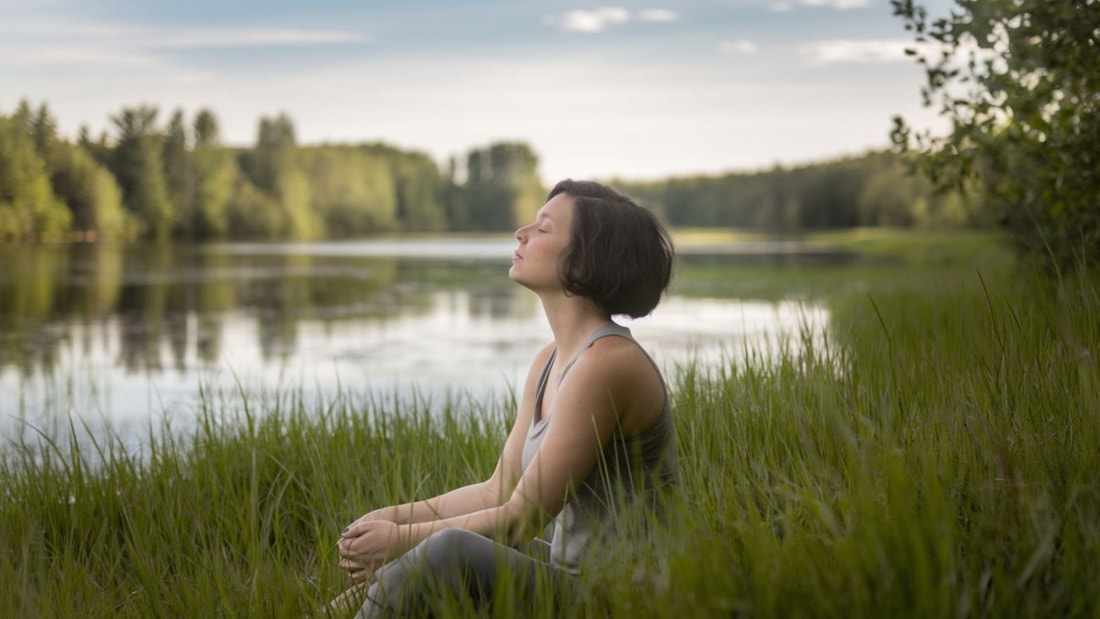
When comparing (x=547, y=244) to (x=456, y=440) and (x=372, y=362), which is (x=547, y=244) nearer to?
(x=456, y=440)

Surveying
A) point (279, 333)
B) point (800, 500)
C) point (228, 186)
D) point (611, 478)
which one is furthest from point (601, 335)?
point (228, 186)

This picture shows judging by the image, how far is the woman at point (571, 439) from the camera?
2.19 meters

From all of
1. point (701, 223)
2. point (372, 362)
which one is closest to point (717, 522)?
point (372, 362)

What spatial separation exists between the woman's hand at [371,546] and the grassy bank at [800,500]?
9.3 inches

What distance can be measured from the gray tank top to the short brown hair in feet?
0.32

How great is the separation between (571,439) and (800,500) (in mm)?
537

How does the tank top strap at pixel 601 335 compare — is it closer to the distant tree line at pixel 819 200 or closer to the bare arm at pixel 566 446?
the bare arm at pixel 566 446

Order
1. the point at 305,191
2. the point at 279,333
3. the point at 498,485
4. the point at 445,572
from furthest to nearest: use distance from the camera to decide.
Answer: the point at 305,191
the point at 279,333
the point at 498,485
the point at 445,572

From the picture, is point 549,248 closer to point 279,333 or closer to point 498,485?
point 498,485

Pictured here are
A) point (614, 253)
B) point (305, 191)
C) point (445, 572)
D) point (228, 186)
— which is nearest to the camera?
point (445, 572)

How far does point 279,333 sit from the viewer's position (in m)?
14.3

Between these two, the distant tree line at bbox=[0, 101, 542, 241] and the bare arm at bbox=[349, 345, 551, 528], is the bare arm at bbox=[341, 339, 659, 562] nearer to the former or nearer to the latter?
the bare arm at bbox=[349, 345, 551, 528]

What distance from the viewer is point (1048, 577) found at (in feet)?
5.68

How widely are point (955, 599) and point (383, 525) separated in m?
1.26
